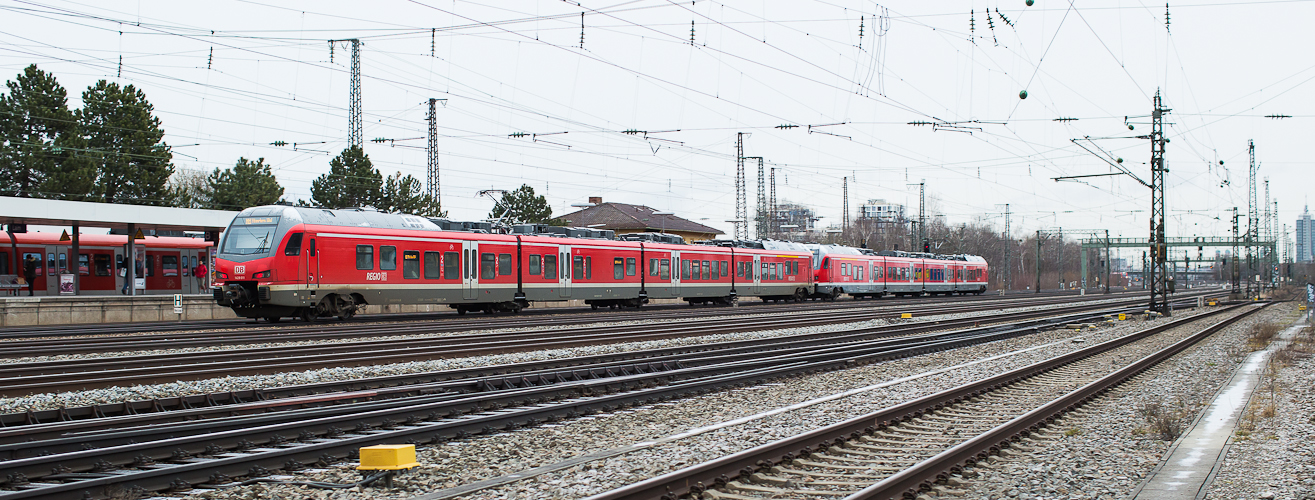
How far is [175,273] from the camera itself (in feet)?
119

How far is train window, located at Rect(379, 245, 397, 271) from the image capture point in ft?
82.7

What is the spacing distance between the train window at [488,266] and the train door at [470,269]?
169mm

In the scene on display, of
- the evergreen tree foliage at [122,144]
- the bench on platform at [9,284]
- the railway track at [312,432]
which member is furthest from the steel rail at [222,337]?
the evergreen tree foliage at [122,144]

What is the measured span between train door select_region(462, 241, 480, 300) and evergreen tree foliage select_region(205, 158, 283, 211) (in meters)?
23.0

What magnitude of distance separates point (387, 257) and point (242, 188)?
26.5m

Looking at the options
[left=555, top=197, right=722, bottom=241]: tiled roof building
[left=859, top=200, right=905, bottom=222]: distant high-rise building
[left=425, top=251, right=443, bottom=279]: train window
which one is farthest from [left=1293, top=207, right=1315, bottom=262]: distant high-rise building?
[left=425, top=251, right=443, bottom=279]: train window

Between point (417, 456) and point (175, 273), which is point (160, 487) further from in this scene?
point (175, 273)

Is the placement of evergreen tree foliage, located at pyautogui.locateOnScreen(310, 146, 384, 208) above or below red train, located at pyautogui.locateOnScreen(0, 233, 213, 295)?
above

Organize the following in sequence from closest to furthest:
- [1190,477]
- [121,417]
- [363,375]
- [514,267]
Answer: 1. [1190,477]
2. [121,417]
3. [363,375]
4. [514,267]

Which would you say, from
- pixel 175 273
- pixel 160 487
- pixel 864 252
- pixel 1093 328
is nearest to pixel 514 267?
pixel 175 273

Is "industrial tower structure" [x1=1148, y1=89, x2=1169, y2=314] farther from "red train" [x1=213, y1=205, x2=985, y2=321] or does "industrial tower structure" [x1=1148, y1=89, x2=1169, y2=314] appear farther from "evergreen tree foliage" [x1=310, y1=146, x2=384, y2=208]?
"evergreen tree foliage" [x1=310, y1=146, x2=384, y2=208]

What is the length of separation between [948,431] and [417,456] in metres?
5.40

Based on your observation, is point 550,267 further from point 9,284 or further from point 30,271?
point 9,284

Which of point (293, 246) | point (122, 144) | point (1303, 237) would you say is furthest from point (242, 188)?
point (1303, 237)
